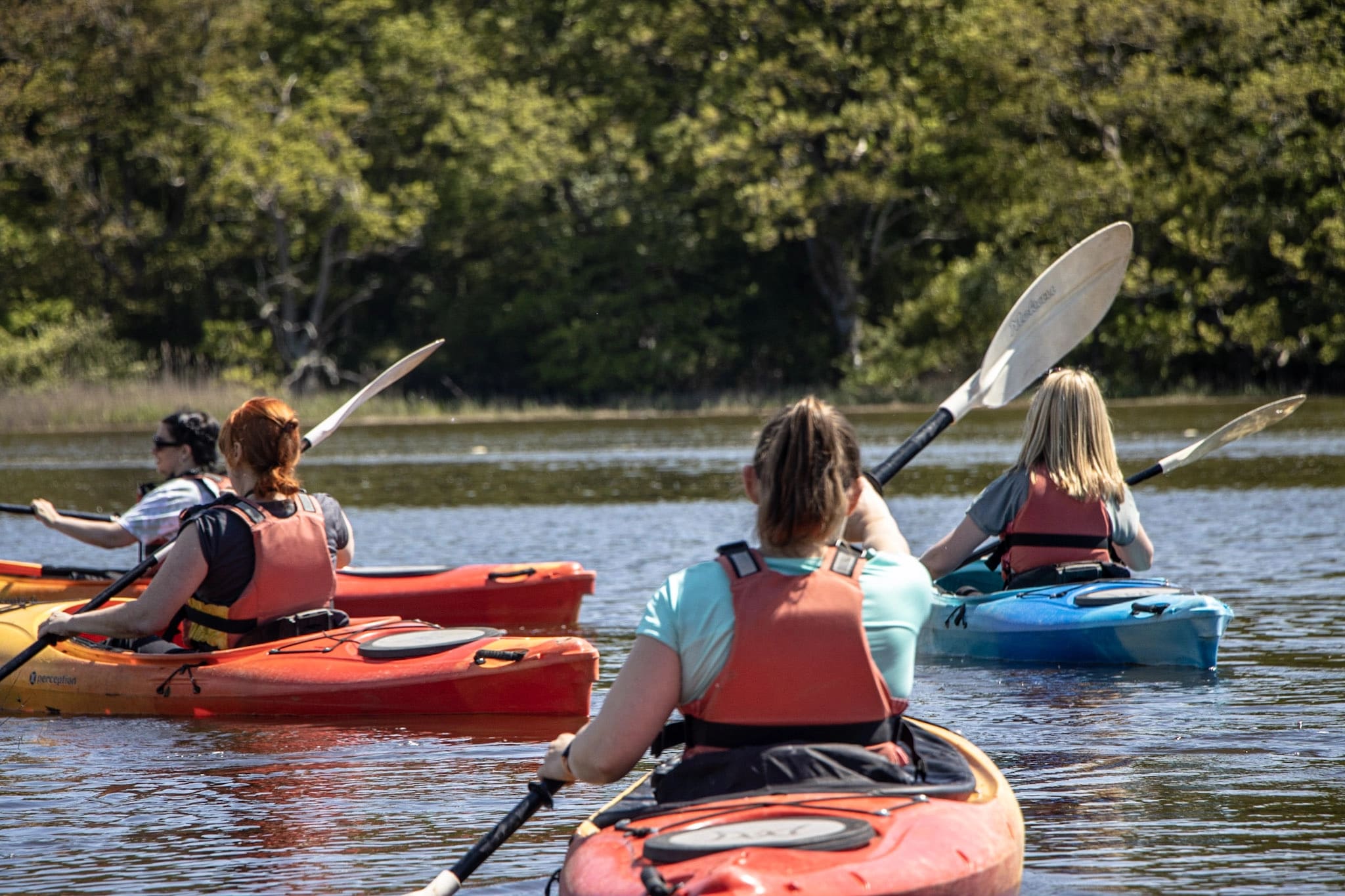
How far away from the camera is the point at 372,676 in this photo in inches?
250

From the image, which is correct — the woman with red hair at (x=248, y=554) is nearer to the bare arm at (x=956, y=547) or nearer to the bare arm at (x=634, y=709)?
the bare arm at (x=956, y=547)

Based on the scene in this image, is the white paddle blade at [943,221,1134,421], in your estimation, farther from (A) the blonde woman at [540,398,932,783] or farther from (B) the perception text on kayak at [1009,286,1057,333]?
(A) the blonde woman at [540,398,932,783]

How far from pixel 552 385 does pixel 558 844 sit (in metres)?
34.9

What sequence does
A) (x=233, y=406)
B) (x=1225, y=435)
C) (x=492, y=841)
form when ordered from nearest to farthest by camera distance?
(x=492, y=841) < (x=1225, y=435) < (x=233, y=406)

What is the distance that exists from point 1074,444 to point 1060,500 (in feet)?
0.84

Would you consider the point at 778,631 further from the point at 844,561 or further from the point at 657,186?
the point at 657,186

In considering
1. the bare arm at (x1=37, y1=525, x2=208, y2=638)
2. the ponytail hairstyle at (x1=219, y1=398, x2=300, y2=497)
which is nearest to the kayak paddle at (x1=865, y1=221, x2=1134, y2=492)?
the ponytail hairstyle at (x1=219, y1=398, x2=300, y2=497)

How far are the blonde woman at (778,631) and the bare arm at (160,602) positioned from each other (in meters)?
2.84

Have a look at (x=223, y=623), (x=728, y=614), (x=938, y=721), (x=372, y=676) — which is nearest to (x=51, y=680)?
(x=223, y=623)

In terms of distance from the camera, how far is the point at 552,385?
129 feet

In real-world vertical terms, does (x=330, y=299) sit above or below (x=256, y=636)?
above

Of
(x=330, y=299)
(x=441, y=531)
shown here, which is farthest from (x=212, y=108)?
(x=441, y=531)

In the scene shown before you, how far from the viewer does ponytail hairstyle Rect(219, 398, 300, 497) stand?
219 inches

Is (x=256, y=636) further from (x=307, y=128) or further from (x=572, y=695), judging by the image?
(x=307, y=128)
